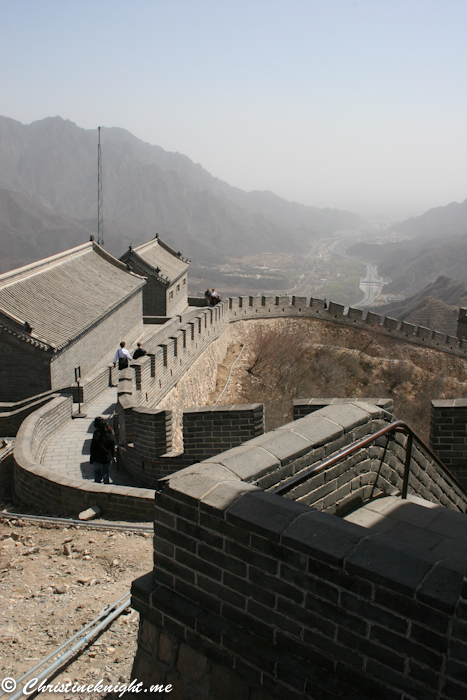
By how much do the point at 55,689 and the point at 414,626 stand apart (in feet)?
9.37

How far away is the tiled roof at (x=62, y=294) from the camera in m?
14.2

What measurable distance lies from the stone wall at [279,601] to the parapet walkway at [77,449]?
21.4 feet

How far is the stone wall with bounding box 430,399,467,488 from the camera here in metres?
6.23

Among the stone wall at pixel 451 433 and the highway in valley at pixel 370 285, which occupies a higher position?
the stone wall at pixel 451 433

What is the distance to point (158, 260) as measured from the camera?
26250 millimetres

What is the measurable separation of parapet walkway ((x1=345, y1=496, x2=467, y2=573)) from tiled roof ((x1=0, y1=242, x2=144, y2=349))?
426 inches

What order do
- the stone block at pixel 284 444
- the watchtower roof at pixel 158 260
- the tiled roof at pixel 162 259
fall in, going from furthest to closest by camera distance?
the tiled roof at pixel 162 259, the watchtower roof at pixel 158 260, the stone block at pixel 284 444

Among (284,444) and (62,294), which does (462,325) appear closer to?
(62,294)

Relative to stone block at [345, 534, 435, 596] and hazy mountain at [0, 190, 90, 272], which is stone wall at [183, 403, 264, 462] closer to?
stone block at [345, 534, 435, 596]

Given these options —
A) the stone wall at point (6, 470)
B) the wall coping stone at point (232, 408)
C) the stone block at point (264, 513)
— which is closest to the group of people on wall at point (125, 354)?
the stone wall at point (6, 470)

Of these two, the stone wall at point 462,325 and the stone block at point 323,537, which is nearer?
the stone block at point 323,537

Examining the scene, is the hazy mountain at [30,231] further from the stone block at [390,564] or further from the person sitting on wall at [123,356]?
the stone block at [390,564]

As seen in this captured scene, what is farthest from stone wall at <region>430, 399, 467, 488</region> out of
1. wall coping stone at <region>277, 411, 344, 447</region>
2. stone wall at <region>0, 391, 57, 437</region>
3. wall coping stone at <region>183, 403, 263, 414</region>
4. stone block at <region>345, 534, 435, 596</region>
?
stone wall at <region>0, 391, 57, 437</region>

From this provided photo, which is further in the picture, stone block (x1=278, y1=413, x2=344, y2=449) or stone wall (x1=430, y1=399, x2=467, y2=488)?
stone wall (x1=430, y1=399, x2=467, y2=488)
